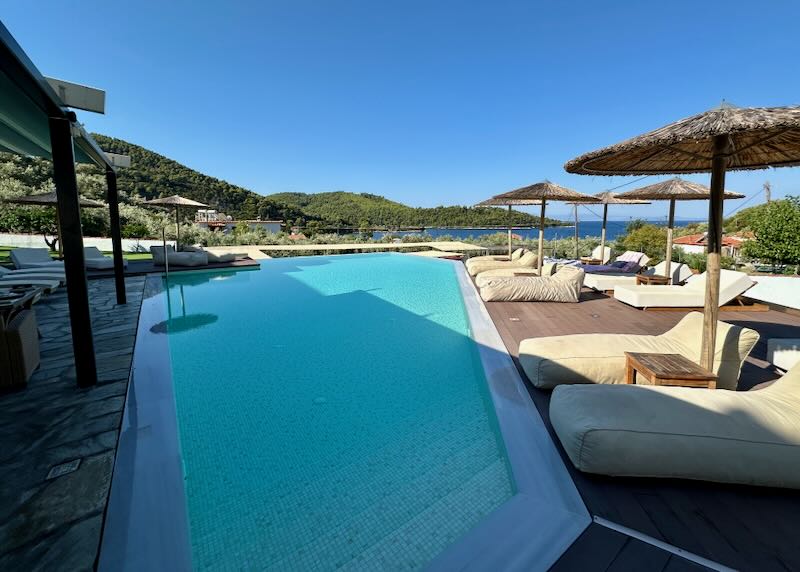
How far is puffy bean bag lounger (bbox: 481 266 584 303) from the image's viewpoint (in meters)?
6.75

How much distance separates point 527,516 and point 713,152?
9.42 feet

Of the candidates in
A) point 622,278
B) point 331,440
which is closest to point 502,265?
point 622,278

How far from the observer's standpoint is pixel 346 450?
269 cm

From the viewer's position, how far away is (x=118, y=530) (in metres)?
1.76

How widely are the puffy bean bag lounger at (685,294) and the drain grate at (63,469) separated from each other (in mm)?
6982

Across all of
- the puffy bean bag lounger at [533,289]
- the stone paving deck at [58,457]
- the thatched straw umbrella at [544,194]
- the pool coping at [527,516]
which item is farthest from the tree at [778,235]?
the stone paving deck at [58,457]

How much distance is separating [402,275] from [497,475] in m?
9.43

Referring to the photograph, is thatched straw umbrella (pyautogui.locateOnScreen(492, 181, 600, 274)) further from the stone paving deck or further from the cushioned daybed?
the stone paving deck

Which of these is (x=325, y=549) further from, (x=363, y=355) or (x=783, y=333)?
(x=783, y=333)

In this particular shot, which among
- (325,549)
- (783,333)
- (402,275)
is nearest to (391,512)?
(325,549)

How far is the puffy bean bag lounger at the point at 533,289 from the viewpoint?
675cm

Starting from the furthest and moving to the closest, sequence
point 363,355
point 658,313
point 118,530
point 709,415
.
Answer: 1. point 658,313
2. point 363,355
3. point 709,415
4. point 118,530

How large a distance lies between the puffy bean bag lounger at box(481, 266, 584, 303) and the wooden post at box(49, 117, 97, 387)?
5.56 metres

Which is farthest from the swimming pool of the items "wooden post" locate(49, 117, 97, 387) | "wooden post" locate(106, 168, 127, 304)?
"wooden post" locate(106, 168, 127, 304)
